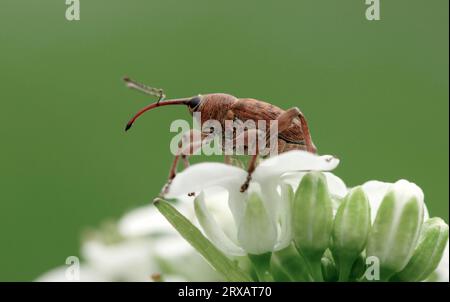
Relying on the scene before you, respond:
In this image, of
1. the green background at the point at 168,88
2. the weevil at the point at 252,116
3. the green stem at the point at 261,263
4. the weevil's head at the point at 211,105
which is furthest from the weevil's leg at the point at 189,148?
the green background at the point at 168,88

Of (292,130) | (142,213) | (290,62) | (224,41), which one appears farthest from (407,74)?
(292,130)

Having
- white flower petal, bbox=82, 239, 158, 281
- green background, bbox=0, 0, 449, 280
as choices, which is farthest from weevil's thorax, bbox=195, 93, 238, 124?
green background, bbox=0, 0, 449, 280

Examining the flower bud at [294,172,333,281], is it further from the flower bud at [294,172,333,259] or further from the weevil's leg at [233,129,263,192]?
the weevil's leg at [233,129,263,192]

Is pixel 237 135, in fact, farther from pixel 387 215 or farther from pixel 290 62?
pixel 290 62

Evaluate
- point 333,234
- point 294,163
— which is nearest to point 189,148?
point 294,163

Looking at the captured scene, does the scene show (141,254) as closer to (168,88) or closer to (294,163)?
(294,163)

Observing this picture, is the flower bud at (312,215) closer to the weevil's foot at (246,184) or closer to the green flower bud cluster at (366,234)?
the green flower bud cluster at (366,234)
